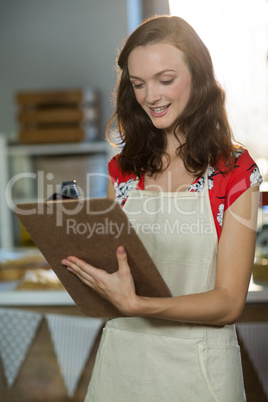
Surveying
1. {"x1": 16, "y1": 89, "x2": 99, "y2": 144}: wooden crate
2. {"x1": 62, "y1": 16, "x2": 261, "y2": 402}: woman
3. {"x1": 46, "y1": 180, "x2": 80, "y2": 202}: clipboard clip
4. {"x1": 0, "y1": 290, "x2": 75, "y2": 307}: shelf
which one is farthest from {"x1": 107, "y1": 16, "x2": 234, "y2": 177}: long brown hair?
{"x1": 16, "y1": 89, "x2": 99, "y2": 144}: wooden crate

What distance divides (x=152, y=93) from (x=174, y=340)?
0.58 meters

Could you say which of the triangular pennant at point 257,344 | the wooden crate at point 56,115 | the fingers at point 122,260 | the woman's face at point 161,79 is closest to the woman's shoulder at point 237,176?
the woman's face at point 161,79

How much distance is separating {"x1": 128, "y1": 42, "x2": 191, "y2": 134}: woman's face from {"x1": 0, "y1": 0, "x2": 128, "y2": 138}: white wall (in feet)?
9.52

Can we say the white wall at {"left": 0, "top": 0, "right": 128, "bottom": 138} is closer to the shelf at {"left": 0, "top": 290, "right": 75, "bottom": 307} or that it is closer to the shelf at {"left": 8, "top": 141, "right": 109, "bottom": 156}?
the shelf at {"left": 8, "top": 141, "right": 109, "bottom": 156}

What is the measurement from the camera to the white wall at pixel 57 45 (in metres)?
4.03

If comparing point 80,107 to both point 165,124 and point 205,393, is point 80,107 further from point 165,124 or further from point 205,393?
point 205,393

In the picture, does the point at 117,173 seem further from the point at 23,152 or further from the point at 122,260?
the point at 23,152

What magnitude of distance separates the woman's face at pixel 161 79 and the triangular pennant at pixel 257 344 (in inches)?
48.1

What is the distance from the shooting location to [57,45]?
413 centimetres

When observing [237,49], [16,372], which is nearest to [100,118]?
[237,49]

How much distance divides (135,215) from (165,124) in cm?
25

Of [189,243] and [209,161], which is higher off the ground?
[209,161]

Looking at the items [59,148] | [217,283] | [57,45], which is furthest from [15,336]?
[57,45]

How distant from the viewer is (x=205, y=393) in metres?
1.17
